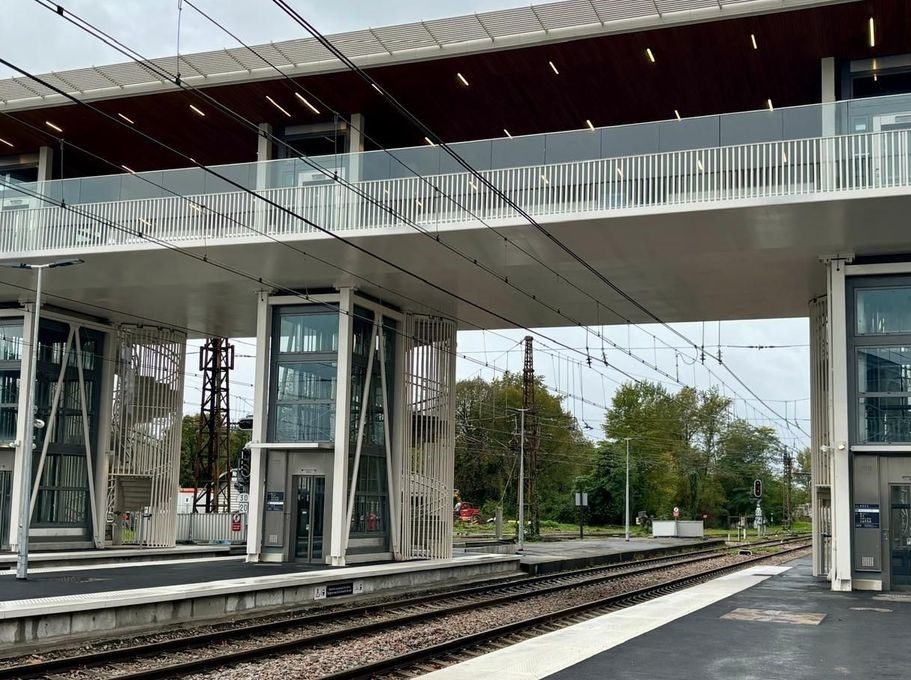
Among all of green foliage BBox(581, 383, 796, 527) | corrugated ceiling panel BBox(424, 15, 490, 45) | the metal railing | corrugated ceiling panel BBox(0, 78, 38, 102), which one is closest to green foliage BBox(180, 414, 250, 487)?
green foliage BBox(581, 383, 796, 527)

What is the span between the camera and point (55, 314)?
28734 millimetres

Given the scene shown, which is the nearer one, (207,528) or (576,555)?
(576,555)

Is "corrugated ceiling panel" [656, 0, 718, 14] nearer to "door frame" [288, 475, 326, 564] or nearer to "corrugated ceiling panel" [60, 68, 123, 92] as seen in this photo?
"corrugated ceiling panel" [60, 68, 123, 92]

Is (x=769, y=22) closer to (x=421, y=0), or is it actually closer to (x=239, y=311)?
(x=421, y=0)

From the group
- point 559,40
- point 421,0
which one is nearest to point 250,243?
point 421,0

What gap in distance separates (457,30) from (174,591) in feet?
38.8

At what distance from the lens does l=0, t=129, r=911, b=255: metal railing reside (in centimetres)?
1877

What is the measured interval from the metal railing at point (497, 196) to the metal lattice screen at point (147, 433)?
8061mm

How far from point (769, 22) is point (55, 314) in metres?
20.0

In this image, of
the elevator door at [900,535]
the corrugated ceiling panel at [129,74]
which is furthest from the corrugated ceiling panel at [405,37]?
the elevator door at [900,535]

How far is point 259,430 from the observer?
25.6m

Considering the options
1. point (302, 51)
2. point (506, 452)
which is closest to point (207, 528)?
point (302, 51)

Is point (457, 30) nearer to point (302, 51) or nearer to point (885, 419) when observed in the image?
point (302, 51)

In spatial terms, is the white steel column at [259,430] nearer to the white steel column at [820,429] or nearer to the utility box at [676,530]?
the white steel column at [820,429]
